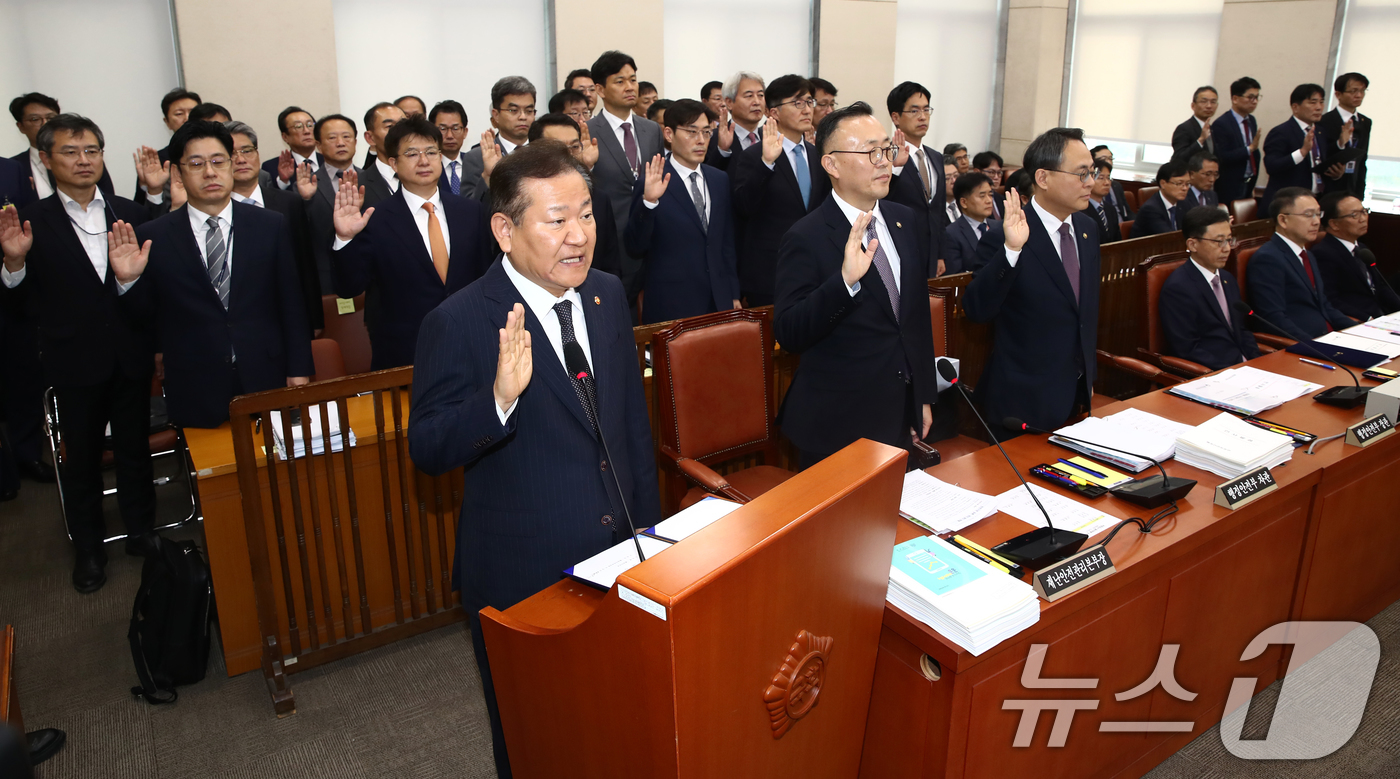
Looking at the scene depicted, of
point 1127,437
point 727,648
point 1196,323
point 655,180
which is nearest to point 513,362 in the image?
point 727,648

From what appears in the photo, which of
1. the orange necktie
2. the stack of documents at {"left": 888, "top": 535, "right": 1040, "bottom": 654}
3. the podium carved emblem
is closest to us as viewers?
the podium carved emblem

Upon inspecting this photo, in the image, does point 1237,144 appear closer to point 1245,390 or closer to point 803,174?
point 803,174

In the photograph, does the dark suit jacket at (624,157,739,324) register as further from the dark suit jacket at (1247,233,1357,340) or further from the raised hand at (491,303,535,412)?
the dark suit jacket at (1247,233,1357,340)

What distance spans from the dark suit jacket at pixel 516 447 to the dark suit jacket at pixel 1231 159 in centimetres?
786

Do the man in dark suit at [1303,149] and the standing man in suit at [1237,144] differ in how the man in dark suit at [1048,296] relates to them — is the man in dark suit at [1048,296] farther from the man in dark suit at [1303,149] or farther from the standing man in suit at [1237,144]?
the standing man in suit at [1237,144]

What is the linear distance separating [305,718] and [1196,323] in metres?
3.95

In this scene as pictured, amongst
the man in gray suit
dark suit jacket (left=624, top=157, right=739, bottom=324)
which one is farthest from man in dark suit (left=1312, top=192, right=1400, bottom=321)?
the man in gray suit

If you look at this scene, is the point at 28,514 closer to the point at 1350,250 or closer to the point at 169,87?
the point at 169,87

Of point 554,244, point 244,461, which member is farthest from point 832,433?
point 244,461

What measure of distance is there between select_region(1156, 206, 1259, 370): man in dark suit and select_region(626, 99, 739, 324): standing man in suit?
2.02 m

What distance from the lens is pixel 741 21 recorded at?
898cm

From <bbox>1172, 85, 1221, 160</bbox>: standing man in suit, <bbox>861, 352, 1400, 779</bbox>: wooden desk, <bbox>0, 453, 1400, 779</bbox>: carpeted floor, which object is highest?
<bbox>1172, 85, 1221, 160</bbox>: standing man in suit

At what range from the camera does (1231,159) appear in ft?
26.2

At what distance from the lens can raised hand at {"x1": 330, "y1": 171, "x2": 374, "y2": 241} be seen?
3.27 metres
